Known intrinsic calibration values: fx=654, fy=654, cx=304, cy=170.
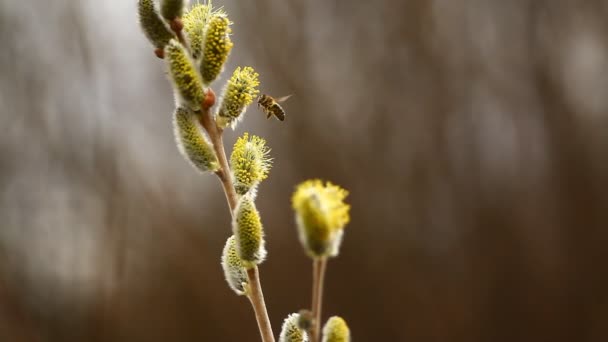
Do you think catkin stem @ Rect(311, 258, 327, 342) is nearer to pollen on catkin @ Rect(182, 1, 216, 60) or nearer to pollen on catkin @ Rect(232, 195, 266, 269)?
pollen on catkin @ Rect(232, 195, 266, 269)

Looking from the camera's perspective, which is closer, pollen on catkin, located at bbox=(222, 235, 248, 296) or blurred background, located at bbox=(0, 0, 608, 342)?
pollen on catkin, located at bbox=(222, 235, 248, 296)

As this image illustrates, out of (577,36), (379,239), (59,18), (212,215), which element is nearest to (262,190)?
(212,215)

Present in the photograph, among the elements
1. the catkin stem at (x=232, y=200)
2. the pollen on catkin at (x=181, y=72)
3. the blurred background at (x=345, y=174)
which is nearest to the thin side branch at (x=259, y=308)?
the catkin stem at (x=232, y=200)

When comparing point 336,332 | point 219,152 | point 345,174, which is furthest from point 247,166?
point 345,174

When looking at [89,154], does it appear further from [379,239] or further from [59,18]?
[379,239]

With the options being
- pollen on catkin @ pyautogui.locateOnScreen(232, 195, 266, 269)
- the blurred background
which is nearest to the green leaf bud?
pollen on catkin @ pyautogui.locateOnScreen(232, 195, 266, 269)

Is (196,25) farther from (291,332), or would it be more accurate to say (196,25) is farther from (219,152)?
(291,332)
